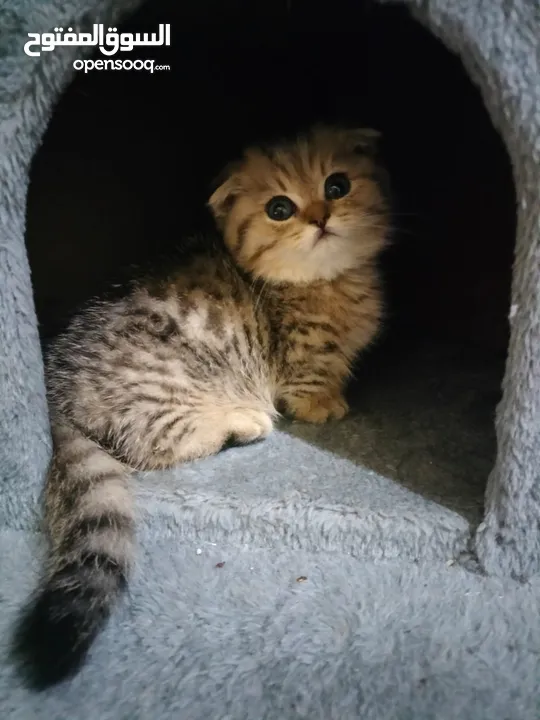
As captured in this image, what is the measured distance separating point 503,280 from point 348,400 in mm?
503

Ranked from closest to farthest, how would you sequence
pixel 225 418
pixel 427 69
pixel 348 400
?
1. pixel 225 418
2. pixel 348 400
3. pixel 427 69

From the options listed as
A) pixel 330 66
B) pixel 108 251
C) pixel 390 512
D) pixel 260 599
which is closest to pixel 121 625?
pixel 260 599

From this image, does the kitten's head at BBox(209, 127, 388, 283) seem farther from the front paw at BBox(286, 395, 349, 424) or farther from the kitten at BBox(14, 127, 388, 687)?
the front paw at BBox(286, 395, 349, 424)

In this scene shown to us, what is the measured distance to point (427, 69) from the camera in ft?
4.84

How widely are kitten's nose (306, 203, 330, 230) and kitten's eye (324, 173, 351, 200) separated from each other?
51 mm

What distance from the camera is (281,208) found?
3.83 feet

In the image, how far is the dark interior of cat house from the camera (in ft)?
4.55

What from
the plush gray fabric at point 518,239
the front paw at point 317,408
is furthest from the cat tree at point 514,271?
the front paw at point 317,408

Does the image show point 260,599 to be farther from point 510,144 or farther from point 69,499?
point 510,144

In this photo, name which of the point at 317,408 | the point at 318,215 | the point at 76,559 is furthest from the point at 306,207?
the point at 76,559

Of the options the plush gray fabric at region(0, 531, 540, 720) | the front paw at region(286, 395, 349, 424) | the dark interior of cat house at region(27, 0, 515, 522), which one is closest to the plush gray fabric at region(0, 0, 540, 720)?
the plush gray fabric at region(0, 531, 540, 720)

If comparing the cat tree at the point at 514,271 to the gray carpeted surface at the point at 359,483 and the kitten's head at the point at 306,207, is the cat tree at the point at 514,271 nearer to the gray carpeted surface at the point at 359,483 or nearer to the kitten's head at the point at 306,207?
the gray carpeted surface at the point at 359,483

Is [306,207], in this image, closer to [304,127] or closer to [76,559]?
[304,127]

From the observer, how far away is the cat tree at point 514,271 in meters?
0.72
